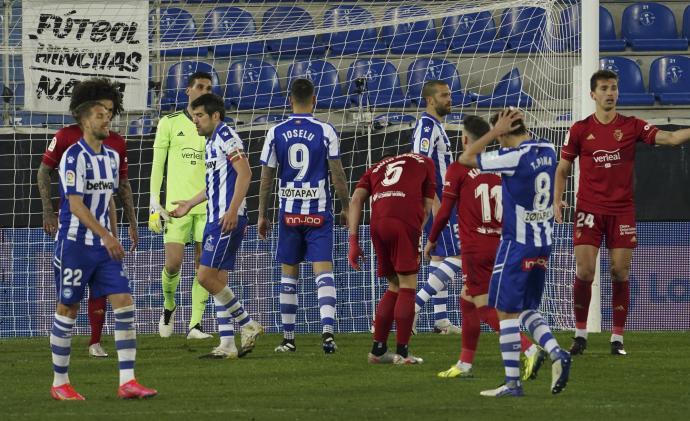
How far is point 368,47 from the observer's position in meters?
17.9

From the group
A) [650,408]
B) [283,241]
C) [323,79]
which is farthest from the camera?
[323,79]

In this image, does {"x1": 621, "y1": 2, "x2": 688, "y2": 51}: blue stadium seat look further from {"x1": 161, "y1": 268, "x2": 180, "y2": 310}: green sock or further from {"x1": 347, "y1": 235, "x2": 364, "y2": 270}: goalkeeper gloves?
{"x1": 347, "y1": 235, "x2": 364, "y2": 270}: goalkeeper gloves

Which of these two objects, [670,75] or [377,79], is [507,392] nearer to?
[377,79]

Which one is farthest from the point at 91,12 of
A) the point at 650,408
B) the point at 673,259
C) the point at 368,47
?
the point at 650,408

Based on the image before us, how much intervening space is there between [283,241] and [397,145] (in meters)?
3.59

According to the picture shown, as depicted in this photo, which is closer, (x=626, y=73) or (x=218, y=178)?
(x=218, y=178)

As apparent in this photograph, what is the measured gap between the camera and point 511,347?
7.53m

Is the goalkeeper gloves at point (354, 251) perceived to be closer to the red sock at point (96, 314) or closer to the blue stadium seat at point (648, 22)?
the red sock at point (96, 314)

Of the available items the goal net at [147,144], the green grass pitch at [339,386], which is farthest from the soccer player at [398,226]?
the goal net at [147,144]

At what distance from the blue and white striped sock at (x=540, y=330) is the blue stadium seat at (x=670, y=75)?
11.1 meters

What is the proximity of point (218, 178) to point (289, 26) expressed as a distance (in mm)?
7342

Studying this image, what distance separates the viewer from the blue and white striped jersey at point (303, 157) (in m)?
10.2

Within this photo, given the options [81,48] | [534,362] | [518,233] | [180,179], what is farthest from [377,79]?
[518,233]

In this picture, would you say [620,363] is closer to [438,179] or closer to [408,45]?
[438,179]
